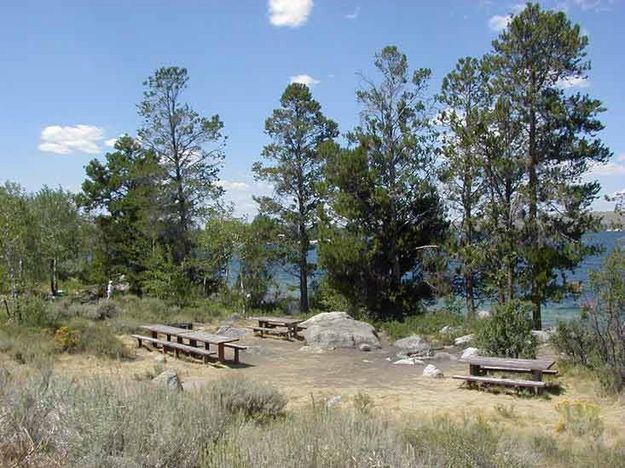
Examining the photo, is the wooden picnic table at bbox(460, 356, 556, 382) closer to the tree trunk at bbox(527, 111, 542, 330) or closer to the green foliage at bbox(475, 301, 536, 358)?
the green foliage at bbox(475, 301, 536, 358)

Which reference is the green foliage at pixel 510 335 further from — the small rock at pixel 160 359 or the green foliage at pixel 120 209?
the green foliage at pixel 120 209

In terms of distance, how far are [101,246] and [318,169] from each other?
12.8 metres

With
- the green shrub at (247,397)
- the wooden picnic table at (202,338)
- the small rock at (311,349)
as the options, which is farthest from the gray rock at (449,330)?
the green shrub at (247,397)

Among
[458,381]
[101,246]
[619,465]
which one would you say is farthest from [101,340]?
[101,246]

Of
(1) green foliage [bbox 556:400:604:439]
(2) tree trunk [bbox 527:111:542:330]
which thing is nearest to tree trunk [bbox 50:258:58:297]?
(2) tree trunk [bbox 527:111:542:330]

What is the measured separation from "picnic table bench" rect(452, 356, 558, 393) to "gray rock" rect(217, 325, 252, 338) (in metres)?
8.85

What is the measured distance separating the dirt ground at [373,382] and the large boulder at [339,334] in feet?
1.44

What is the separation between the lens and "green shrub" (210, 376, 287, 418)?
6219 millimetres

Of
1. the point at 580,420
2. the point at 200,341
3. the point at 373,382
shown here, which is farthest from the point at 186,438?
the point at 200,341

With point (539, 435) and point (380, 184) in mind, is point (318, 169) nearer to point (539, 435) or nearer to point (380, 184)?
point (380, 184)

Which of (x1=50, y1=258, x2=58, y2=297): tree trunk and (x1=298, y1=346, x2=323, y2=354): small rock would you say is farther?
(x1=50, y1=258, x2=58, y2=297): tree trunk

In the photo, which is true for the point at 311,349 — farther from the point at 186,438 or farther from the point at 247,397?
the point at 186,438

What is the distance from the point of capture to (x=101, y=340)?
525 inches

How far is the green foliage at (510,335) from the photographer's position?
37.2 feet
